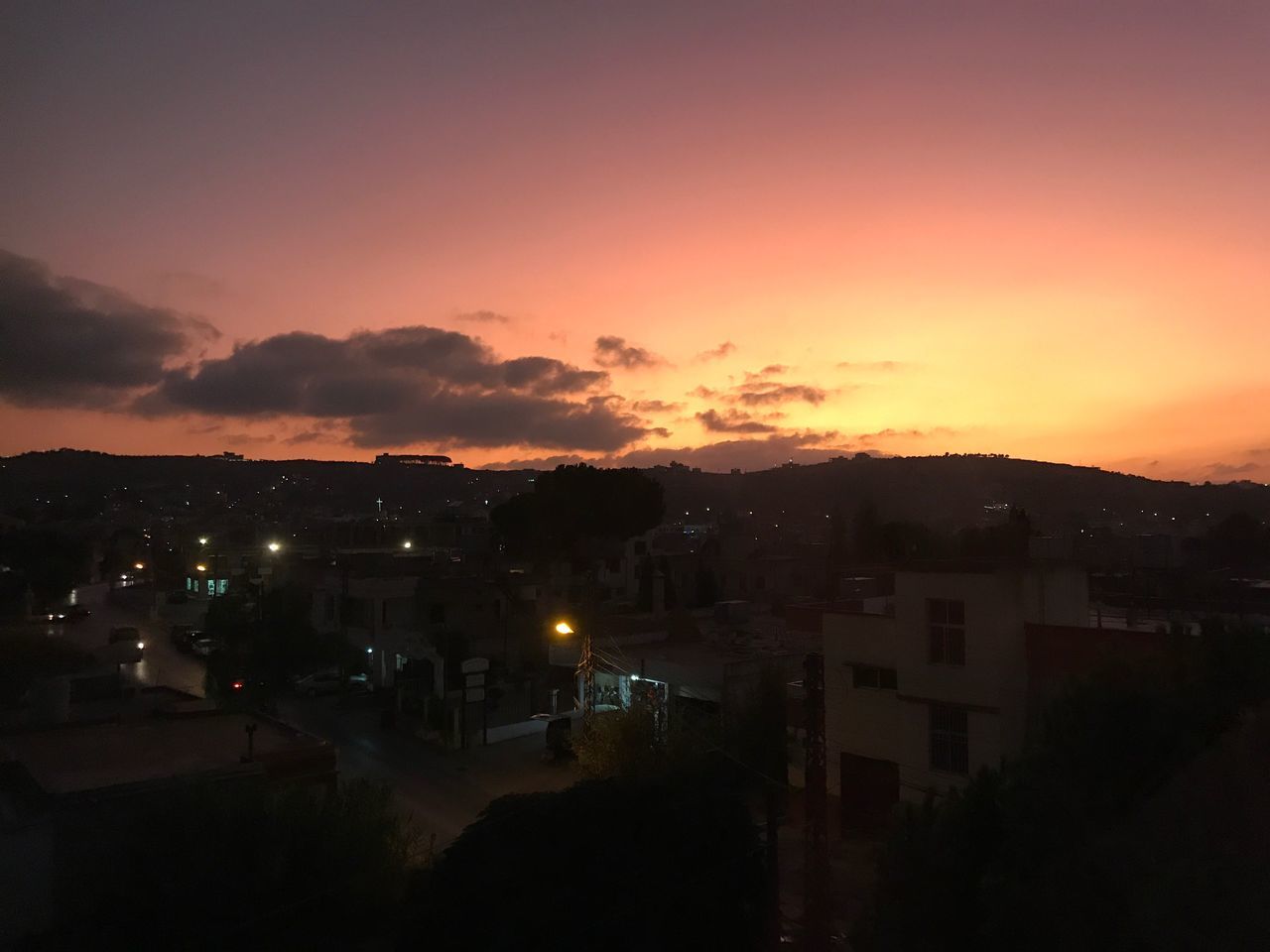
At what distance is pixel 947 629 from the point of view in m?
18.4

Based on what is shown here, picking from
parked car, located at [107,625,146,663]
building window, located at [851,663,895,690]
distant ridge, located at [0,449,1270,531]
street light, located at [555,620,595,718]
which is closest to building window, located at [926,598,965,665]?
building window, located at [851,663,895,690]

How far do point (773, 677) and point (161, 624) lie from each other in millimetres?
39446

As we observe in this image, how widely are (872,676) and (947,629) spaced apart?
2483 mm

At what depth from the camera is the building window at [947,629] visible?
18172mm

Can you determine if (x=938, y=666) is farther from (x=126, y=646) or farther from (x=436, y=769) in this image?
(x=126, y=646)

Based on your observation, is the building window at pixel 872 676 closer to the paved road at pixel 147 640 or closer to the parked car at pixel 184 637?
the paved road at pixel 147 640

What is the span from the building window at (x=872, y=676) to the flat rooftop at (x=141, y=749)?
37.4 ft

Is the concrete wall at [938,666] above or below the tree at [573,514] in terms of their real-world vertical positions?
below

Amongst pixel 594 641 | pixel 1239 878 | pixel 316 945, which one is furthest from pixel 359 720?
pixel 1239 878

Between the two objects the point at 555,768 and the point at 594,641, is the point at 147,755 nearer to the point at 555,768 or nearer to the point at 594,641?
the point at 555,768

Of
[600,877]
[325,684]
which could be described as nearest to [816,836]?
[600,877]

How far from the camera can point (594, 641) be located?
29391 millimetres

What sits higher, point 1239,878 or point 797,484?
point 797,484

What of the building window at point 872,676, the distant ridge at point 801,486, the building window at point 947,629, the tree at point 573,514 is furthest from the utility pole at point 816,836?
the distant ridge at point 801,486
